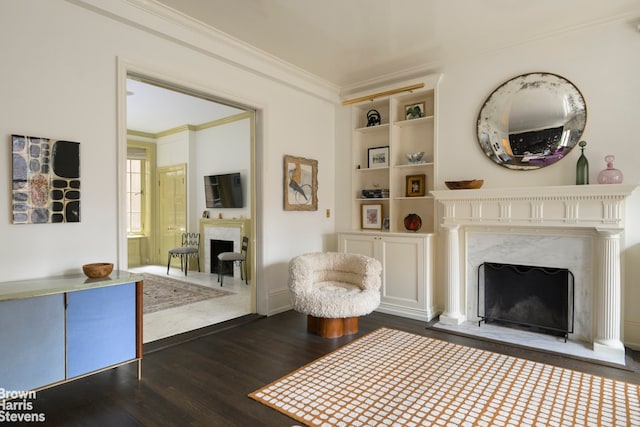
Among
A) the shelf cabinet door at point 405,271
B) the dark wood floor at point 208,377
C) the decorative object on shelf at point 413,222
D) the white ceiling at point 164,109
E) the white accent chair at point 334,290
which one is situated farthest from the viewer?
the white ceiling at point 164,109

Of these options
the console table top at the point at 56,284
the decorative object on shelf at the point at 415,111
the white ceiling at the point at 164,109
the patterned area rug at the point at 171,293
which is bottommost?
the patterned area rug at the point at 171,293

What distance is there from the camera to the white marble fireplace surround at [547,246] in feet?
9.85

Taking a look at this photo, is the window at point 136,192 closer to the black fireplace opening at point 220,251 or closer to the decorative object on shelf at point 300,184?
the black fireplace opening at point 220,251

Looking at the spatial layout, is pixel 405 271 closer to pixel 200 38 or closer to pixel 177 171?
pixel 200 38

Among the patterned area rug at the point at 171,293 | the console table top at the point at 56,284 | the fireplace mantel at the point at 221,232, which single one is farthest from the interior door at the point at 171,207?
the console table top at the point at 56,284

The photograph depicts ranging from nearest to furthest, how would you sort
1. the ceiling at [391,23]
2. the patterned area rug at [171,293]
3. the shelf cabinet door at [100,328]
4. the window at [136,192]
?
the shelf cabinet door at [100,328] → the ceiling at [391,23] → the patterned area rug at [171,293] → the window at [136,192]

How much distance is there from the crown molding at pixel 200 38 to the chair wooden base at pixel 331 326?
2697 millimetres

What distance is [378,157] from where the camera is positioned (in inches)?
187

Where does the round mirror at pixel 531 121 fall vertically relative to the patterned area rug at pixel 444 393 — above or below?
above

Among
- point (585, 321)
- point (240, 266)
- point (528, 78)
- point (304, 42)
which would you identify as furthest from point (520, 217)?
point (240, 266)

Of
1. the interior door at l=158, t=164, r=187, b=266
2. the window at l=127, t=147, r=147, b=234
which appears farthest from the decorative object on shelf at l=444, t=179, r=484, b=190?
the window at l=127, t=147, r=147, b=234

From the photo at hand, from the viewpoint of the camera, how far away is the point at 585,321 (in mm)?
3268

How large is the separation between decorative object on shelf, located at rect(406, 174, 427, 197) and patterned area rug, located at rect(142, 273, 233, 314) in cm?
294

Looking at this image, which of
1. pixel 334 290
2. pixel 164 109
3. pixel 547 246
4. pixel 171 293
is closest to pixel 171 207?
pixel 164 109
